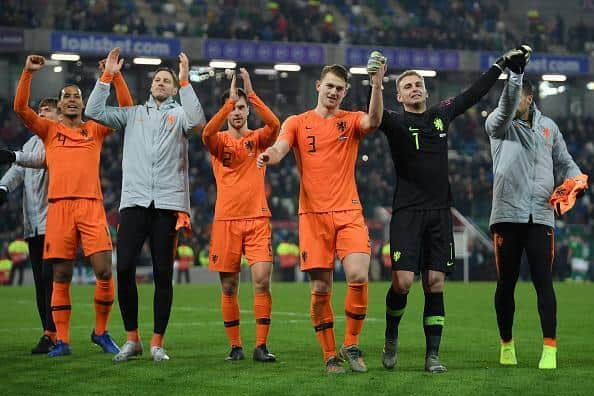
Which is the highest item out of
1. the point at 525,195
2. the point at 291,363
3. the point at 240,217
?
the point at 525,195

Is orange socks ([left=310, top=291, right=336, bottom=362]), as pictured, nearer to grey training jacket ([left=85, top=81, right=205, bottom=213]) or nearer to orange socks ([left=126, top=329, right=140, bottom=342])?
grey training jacket ([left=85, top=81, right=205, bottom=213])

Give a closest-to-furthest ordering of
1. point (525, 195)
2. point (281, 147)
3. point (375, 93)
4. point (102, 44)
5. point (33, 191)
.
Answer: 1. point (375, 93)
2. point (281, 147)
3. point (525, 195)
4. point (33, 191)
5. point (102, 44)

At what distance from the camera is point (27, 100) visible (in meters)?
9.52

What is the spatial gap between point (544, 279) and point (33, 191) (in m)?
4.88

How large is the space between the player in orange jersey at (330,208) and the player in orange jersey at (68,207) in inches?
77.3

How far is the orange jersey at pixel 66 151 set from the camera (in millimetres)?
9523

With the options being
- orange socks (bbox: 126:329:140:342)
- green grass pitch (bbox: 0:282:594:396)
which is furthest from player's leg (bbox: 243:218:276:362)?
orange socks (bbox: 126:329:140:342)

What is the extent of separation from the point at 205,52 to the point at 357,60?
5605mm

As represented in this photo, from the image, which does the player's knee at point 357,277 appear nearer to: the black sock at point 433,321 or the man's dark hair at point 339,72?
the black sock at point 433,321

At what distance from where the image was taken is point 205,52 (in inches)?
1515

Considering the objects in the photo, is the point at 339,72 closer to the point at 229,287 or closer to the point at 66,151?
the point at 229,287

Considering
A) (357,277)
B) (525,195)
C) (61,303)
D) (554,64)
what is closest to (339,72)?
(357,277)

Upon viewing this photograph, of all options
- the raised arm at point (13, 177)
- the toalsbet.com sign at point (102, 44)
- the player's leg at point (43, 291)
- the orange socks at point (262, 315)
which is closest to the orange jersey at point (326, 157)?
the orange socks at point (262, 315)

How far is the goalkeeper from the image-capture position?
8.63m
